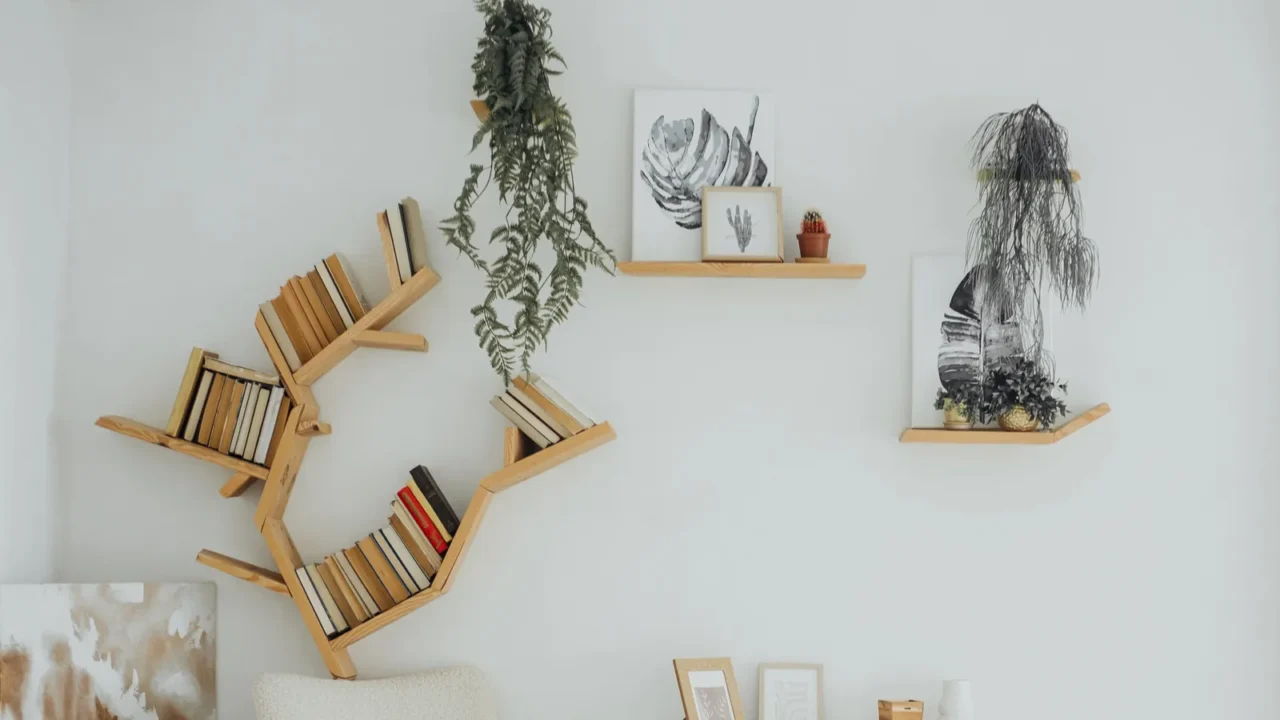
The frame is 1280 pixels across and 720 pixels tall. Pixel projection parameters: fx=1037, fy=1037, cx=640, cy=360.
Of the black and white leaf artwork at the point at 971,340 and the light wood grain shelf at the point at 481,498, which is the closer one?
the light wood grain shelf at the point at 481,498

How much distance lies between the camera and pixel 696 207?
2.61 metres

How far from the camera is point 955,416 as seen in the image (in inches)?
98.9

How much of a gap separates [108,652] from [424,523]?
0.82 metres

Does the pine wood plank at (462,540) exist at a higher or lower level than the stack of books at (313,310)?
lower

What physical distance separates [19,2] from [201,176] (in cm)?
57

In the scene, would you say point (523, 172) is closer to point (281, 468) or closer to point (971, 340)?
point (281, 468)

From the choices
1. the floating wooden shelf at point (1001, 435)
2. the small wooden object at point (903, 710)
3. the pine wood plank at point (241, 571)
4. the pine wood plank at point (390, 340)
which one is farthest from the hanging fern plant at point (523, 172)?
the small wooden object at point (903, 710)

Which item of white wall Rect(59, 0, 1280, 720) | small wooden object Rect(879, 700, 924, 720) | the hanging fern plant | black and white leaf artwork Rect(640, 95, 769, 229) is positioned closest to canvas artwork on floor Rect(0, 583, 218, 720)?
white wall Rect(59, 0, 1280, 720)

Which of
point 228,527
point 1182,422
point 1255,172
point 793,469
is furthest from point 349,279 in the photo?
point 1255,172

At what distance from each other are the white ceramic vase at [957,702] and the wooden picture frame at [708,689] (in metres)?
0.47

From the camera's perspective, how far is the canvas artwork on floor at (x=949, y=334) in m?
2.59

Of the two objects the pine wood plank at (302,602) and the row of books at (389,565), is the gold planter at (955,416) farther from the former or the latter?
the pine wood plank at (302,602)

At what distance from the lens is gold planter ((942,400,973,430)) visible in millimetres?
2506

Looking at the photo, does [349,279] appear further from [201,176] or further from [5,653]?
[5,653]
